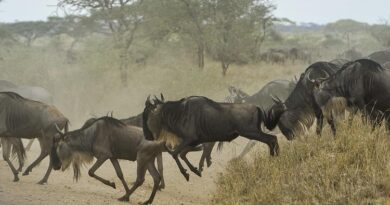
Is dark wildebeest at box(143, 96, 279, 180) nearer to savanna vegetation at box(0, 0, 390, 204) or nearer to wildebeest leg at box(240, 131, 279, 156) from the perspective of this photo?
wildebeest leg at box(240, 131, 279, 156)

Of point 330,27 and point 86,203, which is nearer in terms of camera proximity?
point 86,203

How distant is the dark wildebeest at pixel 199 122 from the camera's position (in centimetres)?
917

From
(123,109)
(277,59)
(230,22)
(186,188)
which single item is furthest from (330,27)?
(186,188)

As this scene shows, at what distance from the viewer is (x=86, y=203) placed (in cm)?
820

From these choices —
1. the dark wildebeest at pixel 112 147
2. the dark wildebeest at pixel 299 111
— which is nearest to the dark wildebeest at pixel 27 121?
the dark wildebeest at pixel 112 147

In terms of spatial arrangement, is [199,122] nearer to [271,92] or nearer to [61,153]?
[61,153]

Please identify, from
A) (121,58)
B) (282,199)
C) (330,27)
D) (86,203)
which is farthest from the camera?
(330,27)

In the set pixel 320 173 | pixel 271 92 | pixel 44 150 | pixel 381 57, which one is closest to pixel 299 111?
pixel 320 173

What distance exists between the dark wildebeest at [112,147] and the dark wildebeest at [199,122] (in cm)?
23

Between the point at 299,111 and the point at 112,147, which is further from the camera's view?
the point at 299,111

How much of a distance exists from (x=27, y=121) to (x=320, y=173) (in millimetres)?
5863

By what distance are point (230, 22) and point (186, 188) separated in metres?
17.9

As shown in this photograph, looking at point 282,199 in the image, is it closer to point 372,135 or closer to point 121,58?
point 372,135

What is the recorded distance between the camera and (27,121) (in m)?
10.8
